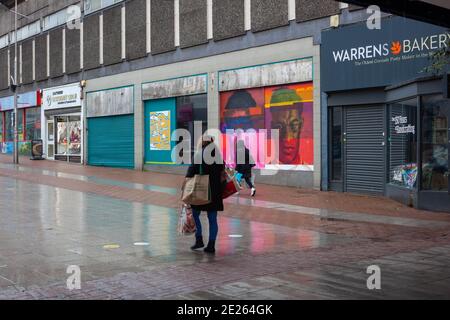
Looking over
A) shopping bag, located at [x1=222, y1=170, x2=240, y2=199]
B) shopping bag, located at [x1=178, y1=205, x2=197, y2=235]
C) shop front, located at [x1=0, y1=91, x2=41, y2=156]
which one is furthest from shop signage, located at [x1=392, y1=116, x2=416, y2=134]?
shop front, located at [x1=0, y1=91, x2=41, y2=156]

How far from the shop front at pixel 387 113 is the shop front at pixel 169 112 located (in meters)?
6.32

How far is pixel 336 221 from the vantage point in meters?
11.9

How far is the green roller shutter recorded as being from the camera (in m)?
26.7

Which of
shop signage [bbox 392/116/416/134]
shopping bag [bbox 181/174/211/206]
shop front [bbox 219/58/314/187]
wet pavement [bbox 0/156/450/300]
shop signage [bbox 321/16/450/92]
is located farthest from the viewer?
shop front [bbox 219/58/314/187]

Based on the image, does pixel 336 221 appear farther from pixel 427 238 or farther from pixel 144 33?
pixel 144 33

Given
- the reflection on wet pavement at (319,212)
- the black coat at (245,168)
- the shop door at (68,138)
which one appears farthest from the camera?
the shop door at (68,138)

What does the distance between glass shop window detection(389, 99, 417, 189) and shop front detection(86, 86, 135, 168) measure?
13846mm

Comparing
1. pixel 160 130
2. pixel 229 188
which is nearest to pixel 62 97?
pixel 160 130

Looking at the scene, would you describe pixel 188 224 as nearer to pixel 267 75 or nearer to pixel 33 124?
pixel 267 75

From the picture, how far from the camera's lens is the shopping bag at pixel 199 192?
810 centimetres

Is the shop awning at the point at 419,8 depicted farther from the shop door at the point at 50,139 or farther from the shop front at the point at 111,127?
the shop door at the point at 50,139

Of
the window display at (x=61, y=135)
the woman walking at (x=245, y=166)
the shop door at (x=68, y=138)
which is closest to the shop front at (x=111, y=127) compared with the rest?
the shop door at (x=68, y=138)

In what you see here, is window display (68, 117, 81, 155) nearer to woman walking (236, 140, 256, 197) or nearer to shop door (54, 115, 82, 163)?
shop door (54, 115, 82, 163)
